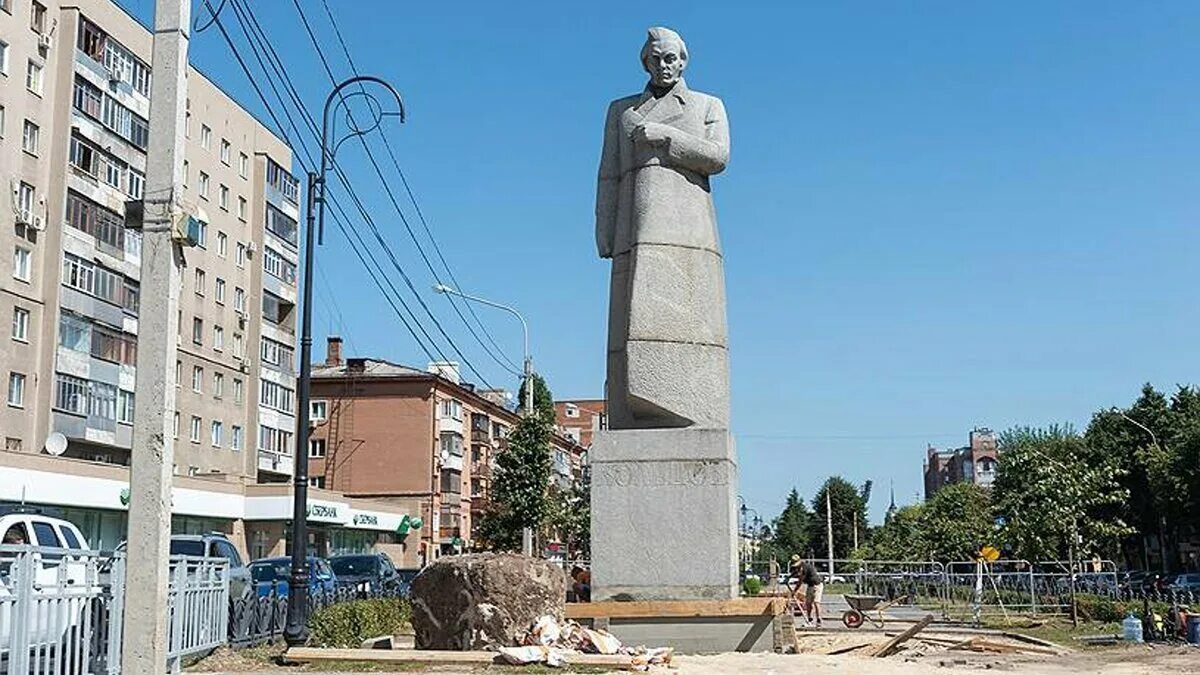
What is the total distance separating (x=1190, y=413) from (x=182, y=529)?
4724 cm

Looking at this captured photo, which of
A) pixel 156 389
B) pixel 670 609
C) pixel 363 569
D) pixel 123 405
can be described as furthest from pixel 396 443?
pixel 156 389

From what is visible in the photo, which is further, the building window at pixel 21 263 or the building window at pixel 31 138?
the building window at pixel 31 138

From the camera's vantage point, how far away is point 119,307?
157 ft

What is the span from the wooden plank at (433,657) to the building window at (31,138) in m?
34.4

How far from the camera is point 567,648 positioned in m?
11.9

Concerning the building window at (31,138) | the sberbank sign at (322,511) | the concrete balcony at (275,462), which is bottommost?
the sberbank sign at (322,511)

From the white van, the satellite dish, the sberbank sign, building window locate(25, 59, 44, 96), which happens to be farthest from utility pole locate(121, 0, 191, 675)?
the sberbank sign

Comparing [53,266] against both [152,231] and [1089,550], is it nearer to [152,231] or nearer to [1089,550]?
[1089,550]

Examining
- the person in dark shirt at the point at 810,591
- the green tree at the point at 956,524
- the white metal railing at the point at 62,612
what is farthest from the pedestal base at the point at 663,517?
the green tree at the point at 956,524

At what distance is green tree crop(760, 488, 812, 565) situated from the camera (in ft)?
374

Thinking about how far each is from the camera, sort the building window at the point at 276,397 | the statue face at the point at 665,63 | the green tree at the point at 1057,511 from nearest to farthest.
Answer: the statue face at the point at 665,63
the green tree at the point at 1057,511
the building window at the point at 276,397

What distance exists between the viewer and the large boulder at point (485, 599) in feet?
42.1

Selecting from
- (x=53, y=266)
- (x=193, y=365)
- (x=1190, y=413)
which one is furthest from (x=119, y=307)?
(x=1190, y=413)

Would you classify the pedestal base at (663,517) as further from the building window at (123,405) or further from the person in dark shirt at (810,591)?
the building window at (123,405)
